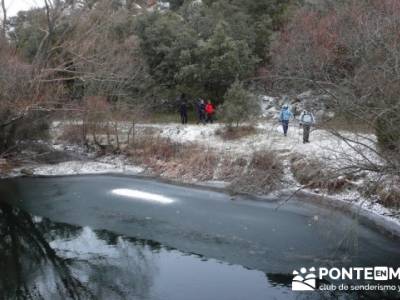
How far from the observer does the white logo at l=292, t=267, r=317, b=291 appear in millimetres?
9659

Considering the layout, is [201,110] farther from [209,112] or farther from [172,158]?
[172,158]

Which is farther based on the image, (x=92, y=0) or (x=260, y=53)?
(x=260, y=53)

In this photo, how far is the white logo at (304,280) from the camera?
966 centimetres

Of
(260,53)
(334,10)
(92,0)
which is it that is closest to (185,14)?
(260,53)

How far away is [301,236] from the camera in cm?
1208

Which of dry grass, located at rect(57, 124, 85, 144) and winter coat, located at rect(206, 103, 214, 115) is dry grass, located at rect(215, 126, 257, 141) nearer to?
winter coat, located at rect(206, 103, 214, 115)

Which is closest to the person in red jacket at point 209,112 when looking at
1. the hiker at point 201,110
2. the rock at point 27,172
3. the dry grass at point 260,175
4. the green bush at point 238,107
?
the hiker at point 201,110

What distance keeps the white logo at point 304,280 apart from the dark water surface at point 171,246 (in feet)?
0.47

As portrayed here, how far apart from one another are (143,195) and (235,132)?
6012mm

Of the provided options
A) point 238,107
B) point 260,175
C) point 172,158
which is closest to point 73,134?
point 172,158

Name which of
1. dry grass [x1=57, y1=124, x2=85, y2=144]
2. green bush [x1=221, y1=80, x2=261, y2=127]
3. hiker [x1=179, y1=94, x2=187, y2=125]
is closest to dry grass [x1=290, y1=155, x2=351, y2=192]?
green bush [x1=221, y1=80, x2=261, y2=127]

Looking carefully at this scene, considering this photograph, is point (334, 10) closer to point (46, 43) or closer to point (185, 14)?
point (185, 14)

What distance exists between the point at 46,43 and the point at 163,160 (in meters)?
6.63

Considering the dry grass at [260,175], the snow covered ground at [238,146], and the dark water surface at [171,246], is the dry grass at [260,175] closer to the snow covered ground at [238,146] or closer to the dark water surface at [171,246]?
the snow covered ground at [238,146]
